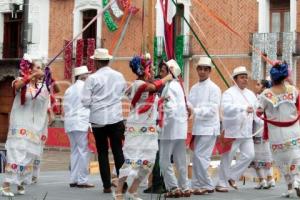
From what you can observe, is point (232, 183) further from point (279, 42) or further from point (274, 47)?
point (279, 42)

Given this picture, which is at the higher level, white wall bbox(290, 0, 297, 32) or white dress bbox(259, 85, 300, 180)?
white wall bbox(290, 0, 297, 32)

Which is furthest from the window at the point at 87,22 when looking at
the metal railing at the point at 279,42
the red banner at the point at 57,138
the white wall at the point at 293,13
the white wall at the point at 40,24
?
the white wall at the point at 293,13

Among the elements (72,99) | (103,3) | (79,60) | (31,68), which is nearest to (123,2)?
(103,3)

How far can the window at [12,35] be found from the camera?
35.1 metres

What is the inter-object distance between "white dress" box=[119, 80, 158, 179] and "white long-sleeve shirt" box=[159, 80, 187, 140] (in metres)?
0.73

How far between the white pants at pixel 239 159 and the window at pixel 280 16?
17.9 m

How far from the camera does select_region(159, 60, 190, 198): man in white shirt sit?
918 centimetres

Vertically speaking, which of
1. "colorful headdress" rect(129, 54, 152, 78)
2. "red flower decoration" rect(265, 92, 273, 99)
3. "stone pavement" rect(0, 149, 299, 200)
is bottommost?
"stone pavement" rect(0, 149, 299, 200)

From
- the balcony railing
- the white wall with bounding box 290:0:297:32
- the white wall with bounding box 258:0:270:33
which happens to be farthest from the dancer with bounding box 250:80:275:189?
the white wall with bounding box 258:0:270:33

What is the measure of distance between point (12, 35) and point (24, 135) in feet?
90.0

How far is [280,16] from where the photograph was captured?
2802 centimetres

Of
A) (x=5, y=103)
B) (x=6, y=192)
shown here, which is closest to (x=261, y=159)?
(x=6, y=192)

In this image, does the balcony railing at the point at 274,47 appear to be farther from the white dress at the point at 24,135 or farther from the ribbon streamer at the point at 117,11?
the white dress at the point at 24,135

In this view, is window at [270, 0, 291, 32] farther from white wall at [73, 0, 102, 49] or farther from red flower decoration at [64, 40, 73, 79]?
red flower decoration at [64, 40, 73, 79]
